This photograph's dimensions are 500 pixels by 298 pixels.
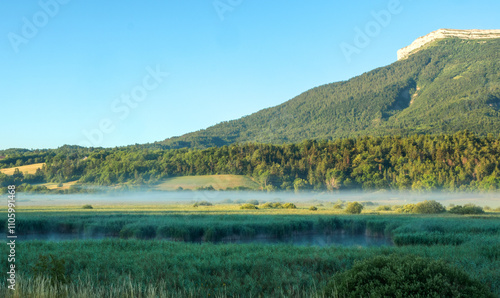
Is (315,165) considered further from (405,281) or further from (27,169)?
(405,281)

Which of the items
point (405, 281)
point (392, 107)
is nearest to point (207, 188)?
point (405, 281)

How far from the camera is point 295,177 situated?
102125 mm

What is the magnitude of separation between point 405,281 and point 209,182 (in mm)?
94547

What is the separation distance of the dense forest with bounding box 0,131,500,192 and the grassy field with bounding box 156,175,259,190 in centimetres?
301

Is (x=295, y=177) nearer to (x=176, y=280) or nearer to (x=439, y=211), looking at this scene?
(x=439, y=211)

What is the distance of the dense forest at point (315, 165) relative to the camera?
88250 mm

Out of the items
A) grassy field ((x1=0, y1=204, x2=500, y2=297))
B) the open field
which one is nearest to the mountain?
the open field

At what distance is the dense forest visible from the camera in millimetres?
88250

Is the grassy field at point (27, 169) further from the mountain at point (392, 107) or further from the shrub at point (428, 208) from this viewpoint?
the shrub at point (428, 208)

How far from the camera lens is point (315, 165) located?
343 feet

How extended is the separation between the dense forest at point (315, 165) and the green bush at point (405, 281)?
84.4 metres

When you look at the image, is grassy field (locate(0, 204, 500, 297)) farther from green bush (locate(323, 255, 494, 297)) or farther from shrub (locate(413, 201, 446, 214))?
shrub (locate(413, 201, 446, 214))

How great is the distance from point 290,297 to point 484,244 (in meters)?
12.1

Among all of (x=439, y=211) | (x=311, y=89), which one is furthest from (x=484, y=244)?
(x=311, y=89)
